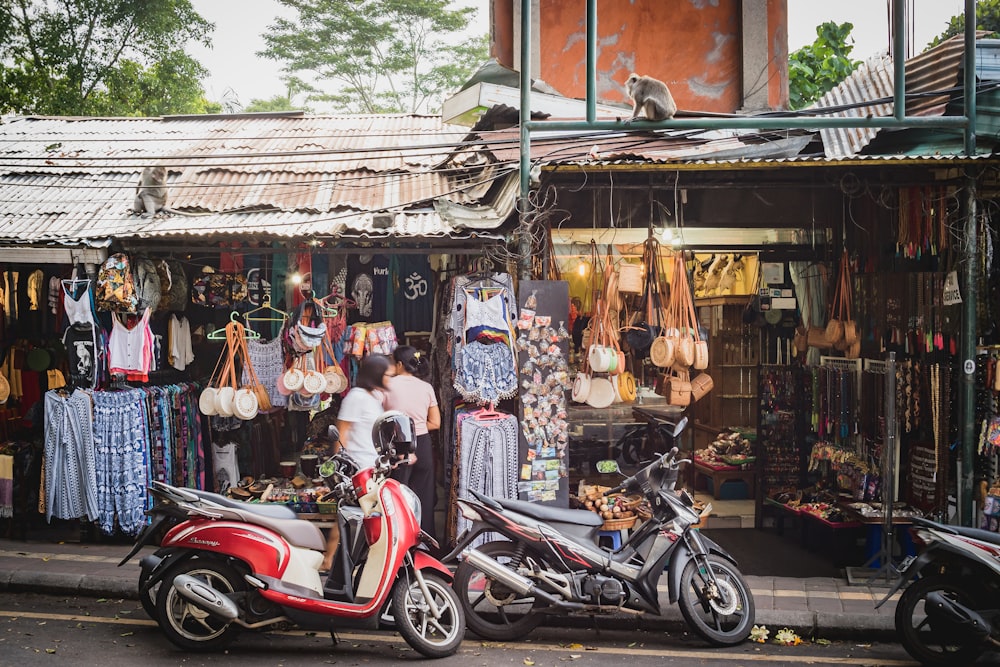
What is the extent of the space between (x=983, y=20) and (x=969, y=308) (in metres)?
16.9

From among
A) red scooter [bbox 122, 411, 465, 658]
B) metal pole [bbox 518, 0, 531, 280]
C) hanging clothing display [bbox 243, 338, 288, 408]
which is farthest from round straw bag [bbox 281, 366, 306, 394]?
metal pole [bbox 518, 0, 531, 280]

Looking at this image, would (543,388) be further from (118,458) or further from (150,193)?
(150,193)

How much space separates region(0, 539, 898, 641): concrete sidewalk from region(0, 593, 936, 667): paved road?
0.41ft

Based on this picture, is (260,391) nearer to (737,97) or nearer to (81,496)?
(81,496)

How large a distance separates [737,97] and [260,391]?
6517 mm

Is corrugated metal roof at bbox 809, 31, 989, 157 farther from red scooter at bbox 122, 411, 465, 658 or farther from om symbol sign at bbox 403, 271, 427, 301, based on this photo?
red scooter at bbox 122, 411, 465, 658

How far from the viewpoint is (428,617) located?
566 cm

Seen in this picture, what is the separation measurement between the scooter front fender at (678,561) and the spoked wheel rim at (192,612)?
300cm

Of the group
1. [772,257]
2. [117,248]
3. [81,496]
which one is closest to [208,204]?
[117,248]

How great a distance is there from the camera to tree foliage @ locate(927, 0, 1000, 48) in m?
19.7

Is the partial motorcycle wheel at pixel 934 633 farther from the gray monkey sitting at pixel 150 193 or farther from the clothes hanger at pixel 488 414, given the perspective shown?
the gray monkey sitting at pixel 150 193

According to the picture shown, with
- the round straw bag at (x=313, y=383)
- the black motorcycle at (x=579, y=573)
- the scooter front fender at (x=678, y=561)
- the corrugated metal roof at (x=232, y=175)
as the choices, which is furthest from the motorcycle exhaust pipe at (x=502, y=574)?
the corrugated metal roof at (x=232, y=175)

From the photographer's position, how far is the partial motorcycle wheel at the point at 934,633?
5516 mm

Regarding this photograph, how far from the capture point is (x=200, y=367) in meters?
9.70
